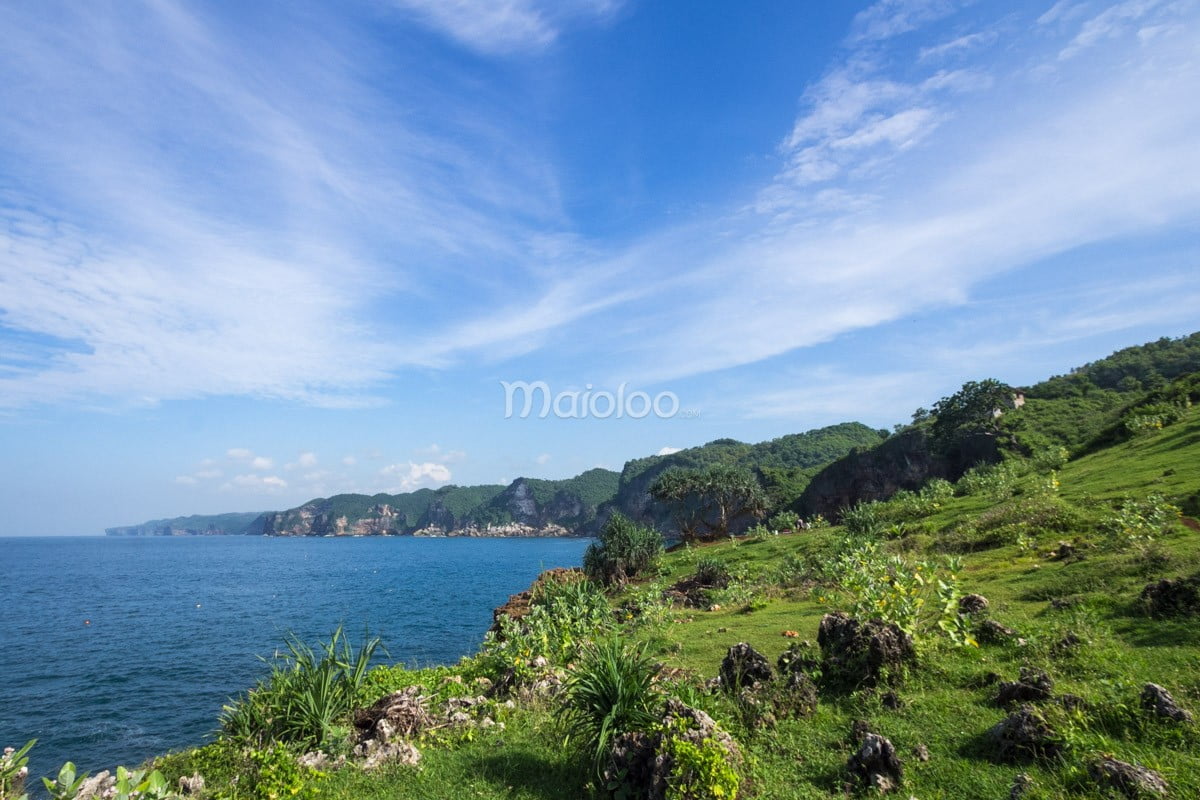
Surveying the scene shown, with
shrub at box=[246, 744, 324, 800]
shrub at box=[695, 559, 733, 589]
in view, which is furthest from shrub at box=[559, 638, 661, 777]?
shrub at box=[695, 559, 733, 589]

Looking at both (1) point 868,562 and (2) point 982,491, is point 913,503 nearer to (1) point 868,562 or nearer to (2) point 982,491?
(2) point 982,491

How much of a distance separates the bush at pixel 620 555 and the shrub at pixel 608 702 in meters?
26.8

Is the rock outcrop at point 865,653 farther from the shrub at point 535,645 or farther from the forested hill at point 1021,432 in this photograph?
the forested hill at point 1021,432

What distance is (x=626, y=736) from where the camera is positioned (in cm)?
740

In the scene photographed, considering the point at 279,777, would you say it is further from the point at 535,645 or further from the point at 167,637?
the point at 167,637

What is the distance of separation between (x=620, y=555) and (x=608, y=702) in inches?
1117

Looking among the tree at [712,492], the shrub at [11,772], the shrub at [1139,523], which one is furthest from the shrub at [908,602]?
the tree at [712,492]

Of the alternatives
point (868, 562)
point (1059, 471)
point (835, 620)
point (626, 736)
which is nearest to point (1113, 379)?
point (1059, 471)

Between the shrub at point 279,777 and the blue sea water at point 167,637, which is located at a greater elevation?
the shrub at point 279,777

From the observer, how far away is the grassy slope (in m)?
6.28

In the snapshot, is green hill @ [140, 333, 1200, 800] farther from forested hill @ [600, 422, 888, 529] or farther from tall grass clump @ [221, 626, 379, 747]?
forested hill @ [600, 422, 888, 529]

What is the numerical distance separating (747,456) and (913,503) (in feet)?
399

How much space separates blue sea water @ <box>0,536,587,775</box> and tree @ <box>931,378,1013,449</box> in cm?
5003

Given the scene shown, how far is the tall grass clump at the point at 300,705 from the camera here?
10.1 m
